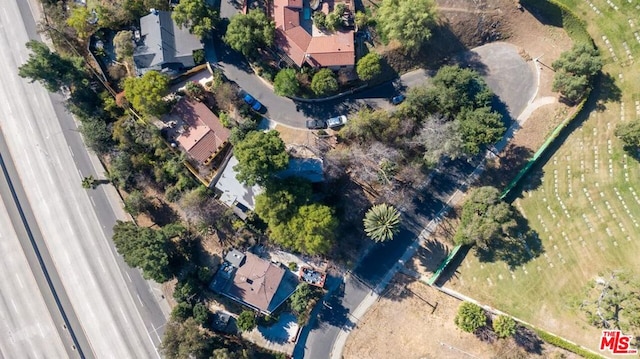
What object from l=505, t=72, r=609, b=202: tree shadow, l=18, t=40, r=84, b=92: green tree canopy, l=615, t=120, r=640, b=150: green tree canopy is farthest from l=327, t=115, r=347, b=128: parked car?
l=615, t=120, r=640, b=150: green tree canopy

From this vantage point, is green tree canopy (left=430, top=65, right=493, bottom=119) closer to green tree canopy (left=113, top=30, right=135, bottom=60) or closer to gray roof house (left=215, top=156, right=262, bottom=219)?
gray roof house (left=215, top=156, right=262, bottom=219)

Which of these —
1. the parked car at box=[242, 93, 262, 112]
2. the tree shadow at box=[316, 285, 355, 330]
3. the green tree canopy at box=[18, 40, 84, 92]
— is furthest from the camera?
the tree shadow at box=[316, 285, 355, 330]

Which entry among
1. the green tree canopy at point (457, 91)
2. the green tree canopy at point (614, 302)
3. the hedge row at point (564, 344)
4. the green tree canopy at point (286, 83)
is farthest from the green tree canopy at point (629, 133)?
the green tree canopy at point (286, 83)

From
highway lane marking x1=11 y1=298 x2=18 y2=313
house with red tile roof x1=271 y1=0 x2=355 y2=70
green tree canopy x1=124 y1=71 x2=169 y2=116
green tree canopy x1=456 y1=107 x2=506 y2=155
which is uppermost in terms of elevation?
house with red tile roof x1=271 y1=0 x2=355 y2=70

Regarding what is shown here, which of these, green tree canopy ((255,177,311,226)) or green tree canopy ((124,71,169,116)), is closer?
green tree canopy ((255,177,311,226))

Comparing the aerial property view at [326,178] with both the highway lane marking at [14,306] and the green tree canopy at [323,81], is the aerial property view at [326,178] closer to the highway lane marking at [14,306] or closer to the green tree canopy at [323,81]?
the highway lane marking at [14,306]

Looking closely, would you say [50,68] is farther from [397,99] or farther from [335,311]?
[335,311]

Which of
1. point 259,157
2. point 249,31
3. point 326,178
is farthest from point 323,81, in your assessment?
point 259,157

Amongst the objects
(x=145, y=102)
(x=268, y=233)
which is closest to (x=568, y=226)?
(x=268, y=233)
